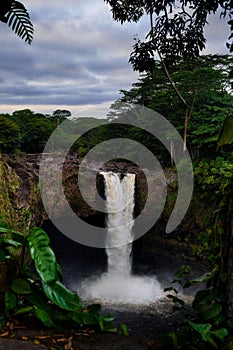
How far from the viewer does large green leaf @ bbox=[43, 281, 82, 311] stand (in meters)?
1.76

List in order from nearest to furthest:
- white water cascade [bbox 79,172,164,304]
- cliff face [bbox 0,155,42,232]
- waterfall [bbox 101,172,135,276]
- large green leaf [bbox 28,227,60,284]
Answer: large green leaf [bbox 28,227,60,284] < cliff face [bbox 0,155,42,232] < white water cascade [bbox 79,172,164,304] < waterfall [bbox 101,172,135,276]

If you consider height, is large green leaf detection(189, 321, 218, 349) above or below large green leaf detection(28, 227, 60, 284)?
below

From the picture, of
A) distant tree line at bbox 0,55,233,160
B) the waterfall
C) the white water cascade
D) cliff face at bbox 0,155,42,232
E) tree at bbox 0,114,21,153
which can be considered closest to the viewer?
cliff face at bbox 0,155,42,232

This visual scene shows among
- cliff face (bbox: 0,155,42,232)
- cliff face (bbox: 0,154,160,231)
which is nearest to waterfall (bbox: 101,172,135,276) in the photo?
cliff face (bbox: 0,154,160,231)

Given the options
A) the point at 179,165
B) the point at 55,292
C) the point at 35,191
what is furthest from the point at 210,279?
the point at 179,165

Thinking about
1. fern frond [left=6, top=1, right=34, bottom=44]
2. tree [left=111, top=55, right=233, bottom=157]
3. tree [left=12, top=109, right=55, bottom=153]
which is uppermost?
tree [left=111, top=55, right=233, bottom=157]

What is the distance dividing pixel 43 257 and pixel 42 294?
31 centimetres

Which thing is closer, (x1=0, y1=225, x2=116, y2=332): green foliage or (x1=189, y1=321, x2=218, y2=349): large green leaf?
(x1=189, y1=321, x2=218, y2=349): large green leaf

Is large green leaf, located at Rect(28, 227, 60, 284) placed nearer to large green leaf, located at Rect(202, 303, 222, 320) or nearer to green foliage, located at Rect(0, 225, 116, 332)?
green foliage, located at Rect(0, 225, 116, 332)

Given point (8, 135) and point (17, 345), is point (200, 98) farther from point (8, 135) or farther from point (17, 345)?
point (17, 345)

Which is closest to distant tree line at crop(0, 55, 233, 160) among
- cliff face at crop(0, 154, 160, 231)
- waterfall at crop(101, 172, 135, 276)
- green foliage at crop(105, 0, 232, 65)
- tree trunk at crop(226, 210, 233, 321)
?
cliff face at crop(0, 154, 160, 231)

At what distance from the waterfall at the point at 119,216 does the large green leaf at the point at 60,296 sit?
9.11 meters

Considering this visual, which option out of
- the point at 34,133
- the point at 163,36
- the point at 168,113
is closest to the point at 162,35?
the point at 163,36

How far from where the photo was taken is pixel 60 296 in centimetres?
179
